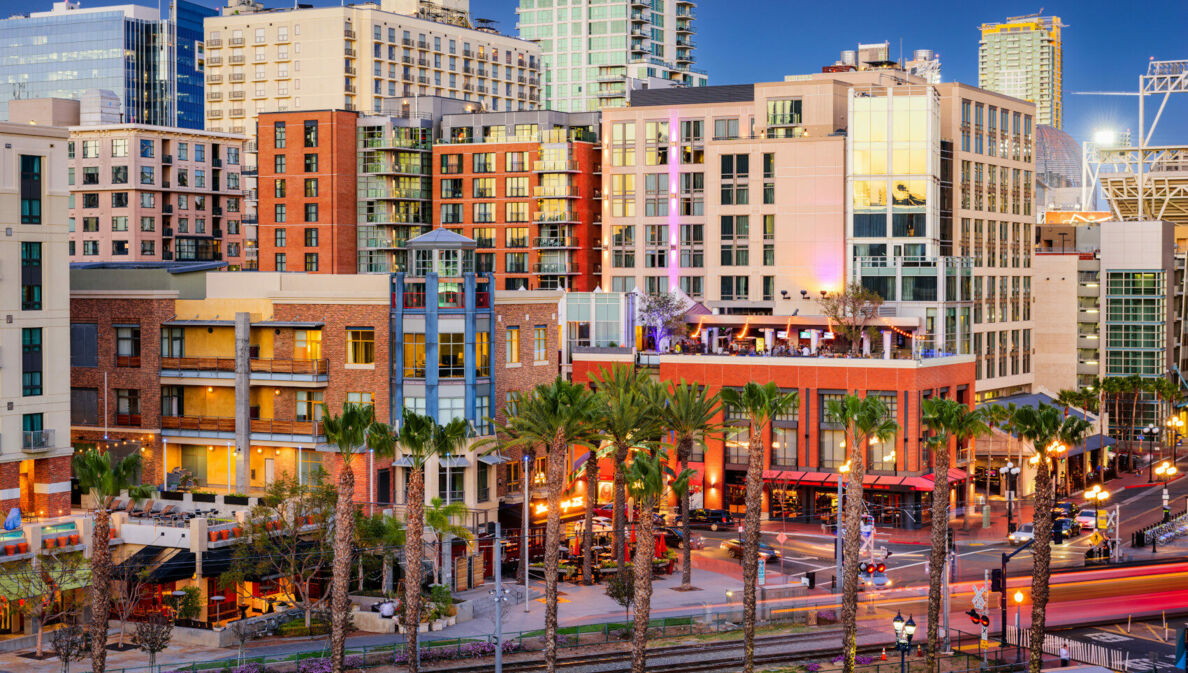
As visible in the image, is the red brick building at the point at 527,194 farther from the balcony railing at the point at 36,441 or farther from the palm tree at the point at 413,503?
the palm tree at the point at 413,503

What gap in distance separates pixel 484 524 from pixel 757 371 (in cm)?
3373

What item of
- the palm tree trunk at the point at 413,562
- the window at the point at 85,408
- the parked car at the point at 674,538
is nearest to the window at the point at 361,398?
the window at the point at 85,408

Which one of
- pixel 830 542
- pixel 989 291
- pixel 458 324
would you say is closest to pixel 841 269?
pixel 989 291

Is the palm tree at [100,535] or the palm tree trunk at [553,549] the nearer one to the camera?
the palm tree at [100,535]

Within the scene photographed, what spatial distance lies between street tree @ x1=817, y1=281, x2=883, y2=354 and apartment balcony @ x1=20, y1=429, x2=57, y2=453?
70956 millimetres

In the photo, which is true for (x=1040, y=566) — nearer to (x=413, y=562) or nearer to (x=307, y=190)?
(x=413, y=562)

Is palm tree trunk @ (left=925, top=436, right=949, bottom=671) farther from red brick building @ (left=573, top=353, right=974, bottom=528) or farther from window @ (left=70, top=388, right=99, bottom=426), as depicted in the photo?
window @ (left=70, top=388, right=99, bottom=426)

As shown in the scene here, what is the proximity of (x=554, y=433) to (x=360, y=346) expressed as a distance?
24.7 meters

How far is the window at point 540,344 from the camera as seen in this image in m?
99.3

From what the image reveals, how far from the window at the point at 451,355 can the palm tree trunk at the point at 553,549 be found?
21.4 metres

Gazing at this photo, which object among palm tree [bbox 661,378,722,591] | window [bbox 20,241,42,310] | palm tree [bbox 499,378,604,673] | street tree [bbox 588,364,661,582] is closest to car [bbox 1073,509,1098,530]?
palm tree [bbox 661,378,722,591]

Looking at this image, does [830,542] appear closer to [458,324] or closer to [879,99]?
[458,324]

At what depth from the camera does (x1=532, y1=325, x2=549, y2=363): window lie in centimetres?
9931

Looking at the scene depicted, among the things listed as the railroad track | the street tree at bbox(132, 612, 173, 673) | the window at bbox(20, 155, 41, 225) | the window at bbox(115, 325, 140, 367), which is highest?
the window at bbox(20, 155, 41, 225)
